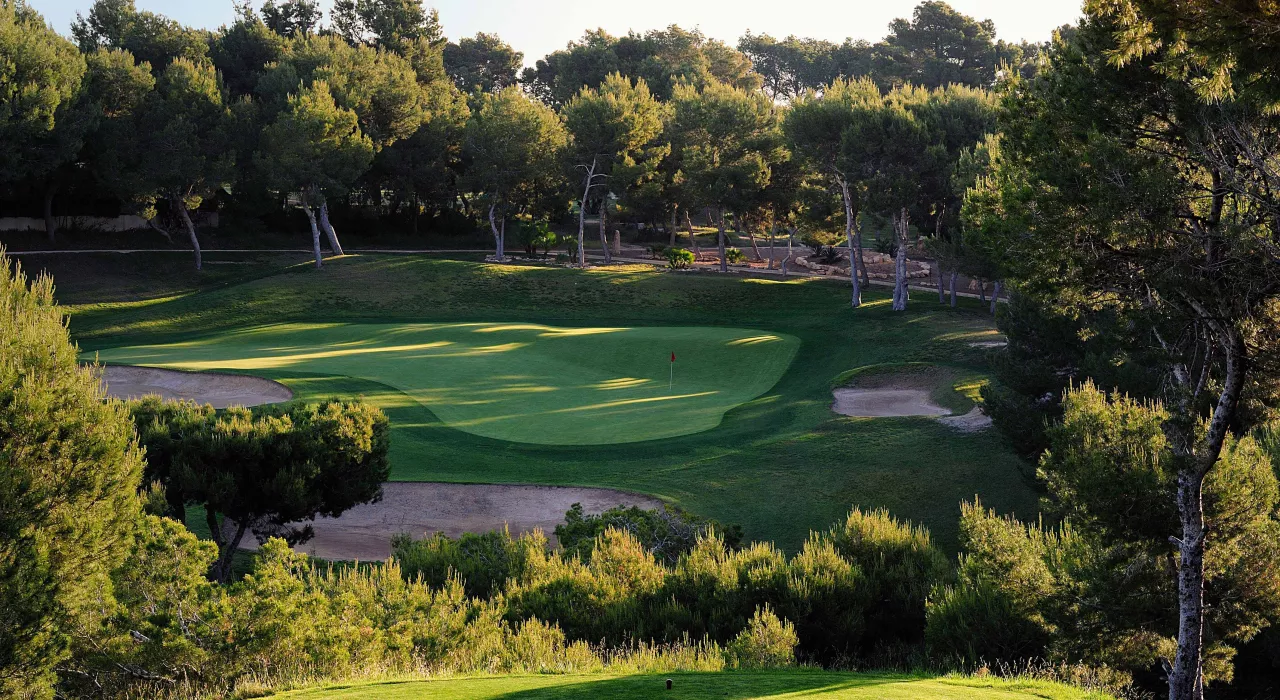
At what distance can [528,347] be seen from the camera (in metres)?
39.8

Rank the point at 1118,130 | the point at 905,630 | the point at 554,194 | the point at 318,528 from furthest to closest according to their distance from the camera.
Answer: the point at 554,194
the point at 318,528
the point at 905,630
the point at 1118,130

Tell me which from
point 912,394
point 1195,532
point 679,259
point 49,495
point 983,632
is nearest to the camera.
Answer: point 49,495

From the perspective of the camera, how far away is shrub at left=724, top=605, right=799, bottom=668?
1238 centimetres

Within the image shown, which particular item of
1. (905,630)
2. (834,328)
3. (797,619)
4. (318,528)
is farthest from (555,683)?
(834,328)

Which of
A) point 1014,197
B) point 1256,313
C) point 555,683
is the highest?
point 1014,197

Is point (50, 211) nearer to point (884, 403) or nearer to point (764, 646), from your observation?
point (884, 403)

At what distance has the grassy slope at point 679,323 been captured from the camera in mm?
22812

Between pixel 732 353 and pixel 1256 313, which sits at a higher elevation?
pixel 1256 313

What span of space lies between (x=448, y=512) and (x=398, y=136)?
49305 millimetres

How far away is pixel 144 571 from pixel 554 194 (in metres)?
57.0

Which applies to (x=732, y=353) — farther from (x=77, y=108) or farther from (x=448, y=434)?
(x=77, y=108)

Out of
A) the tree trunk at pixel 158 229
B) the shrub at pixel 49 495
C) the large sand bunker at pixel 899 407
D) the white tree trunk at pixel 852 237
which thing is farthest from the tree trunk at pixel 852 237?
the shrub at pixel 49 495

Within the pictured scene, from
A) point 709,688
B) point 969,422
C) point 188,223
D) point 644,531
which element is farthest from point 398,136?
point 709,688

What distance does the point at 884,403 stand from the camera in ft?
103
